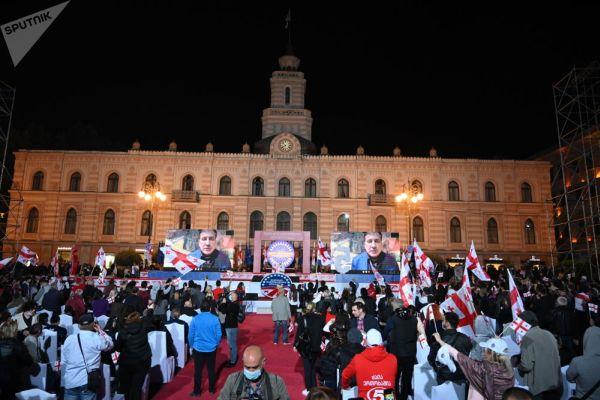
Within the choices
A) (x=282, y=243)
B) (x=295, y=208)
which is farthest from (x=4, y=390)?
(x=295, y=208)

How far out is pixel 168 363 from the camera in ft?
31.9

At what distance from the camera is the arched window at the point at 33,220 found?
3784 centimetres

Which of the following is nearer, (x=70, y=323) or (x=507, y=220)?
(x=70, y=323)

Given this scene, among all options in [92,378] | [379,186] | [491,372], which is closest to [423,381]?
[491,372]

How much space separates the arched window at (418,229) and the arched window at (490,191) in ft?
22.3

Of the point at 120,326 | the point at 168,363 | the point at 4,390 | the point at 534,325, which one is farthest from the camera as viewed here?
the point at 168,363

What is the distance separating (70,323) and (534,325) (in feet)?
35.1

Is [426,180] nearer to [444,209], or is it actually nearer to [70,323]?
[444,209]

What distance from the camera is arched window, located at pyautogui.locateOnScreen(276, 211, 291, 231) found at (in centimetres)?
3850

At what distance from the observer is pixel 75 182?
1545 inches

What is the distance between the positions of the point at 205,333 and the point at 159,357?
69.6 inches

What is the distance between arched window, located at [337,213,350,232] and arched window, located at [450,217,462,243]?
31.4ft

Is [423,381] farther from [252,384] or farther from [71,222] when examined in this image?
[71,222]

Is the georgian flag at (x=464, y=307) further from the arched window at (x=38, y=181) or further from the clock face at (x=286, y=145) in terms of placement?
the arched window at (x=38, y=181)
